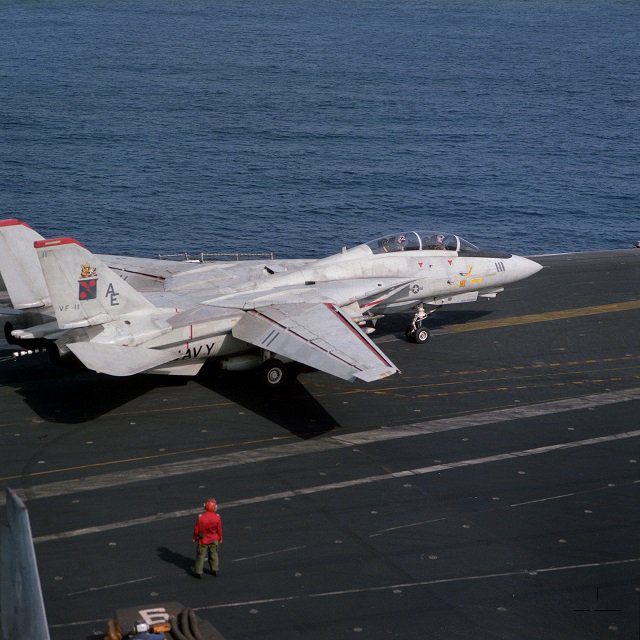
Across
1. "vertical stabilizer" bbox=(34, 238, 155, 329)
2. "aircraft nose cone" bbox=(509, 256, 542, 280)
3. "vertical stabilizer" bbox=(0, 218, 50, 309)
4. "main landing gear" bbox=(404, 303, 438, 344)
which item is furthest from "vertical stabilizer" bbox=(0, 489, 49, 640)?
"aircraft nose cone" bbox=(509, 256, 542, 280)

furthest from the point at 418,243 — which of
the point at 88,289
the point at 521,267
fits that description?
the point at 88,289

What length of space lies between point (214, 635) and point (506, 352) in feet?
68.2

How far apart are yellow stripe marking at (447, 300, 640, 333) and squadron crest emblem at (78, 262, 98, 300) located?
47.8 feet

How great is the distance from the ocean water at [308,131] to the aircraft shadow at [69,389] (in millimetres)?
29569

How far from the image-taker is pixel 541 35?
151 meters

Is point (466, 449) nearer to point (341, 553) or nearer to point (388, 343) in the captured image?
point (341, 553)

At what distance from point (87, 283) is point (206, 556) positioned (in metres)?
10.5

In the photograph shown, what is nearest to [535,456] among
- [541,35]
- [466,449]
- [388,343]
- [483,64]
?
[466,449]

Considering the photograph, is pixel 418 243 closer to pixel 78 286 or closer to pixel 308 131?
pixel 78 286

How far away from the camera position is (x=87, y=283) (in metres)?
28.2

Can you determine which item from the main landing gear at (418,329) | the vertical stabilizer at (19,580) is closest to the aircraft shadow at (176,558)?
the vertical stabilizer at (19,580)

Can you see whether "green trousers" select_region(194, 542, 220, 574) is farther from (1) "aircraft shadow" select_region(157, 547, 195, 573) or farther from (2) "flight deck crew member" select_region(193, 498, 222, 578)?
(1) "aircraft shadow" select_region(157, 547, 195, 573)

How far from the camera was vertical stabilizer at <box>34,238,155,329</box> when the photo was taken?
27.4 m

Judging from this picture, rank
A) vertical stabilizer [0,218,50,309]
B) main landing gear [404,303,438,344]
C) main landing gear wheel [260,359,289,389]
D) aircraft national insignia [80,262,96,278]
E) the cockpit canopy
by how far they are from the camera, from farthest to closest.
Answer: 1. main landing gear [404,303,438,344]
2. the cockpit canopy
3. main landing gear wheel [260,359,289,389]
4. vertical stabilizer [0,218,50,309]
5. aircraft national insignia [80,262,96,278]
